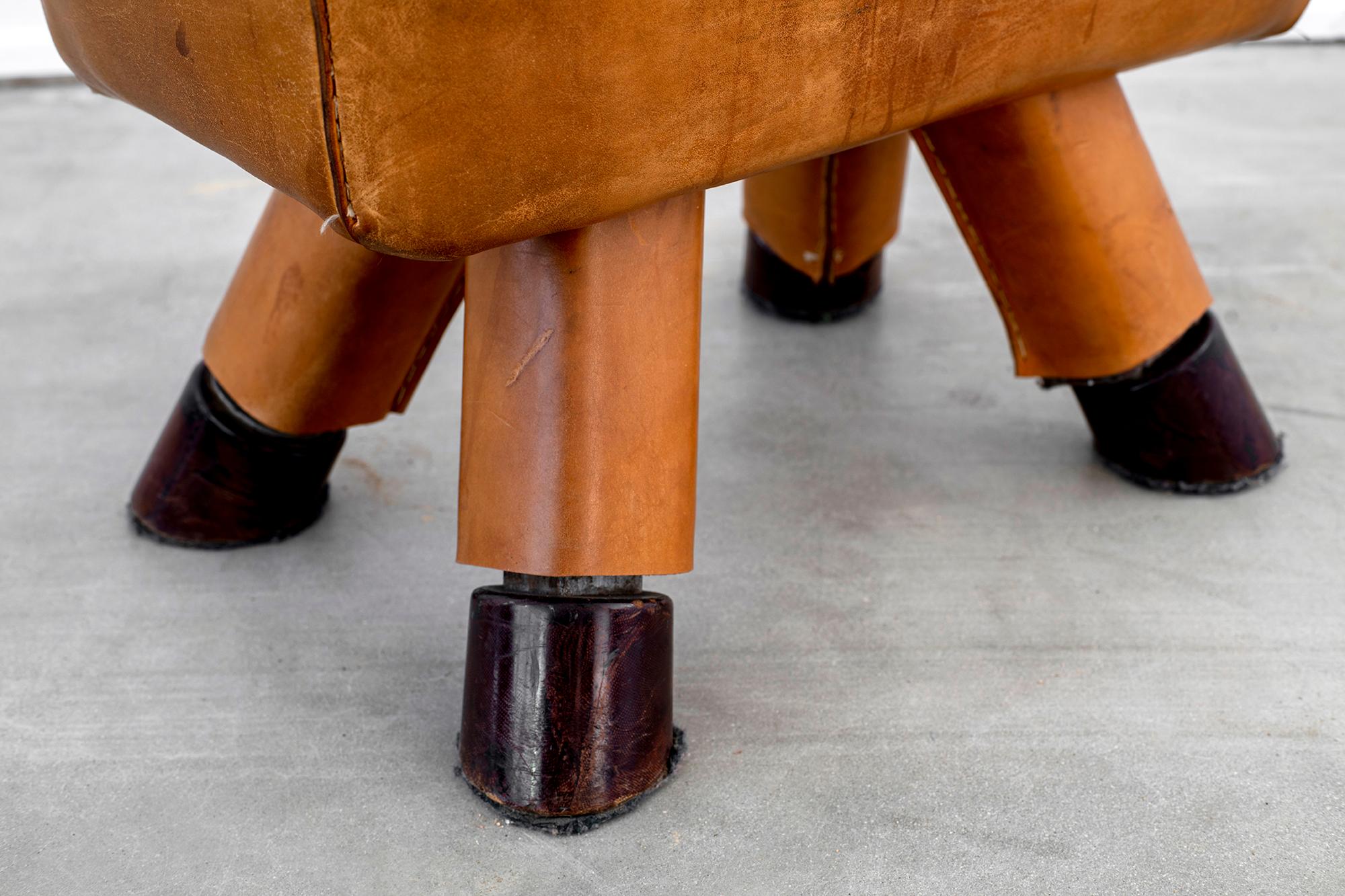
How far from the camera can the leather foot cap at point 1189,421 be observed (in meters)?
1.08

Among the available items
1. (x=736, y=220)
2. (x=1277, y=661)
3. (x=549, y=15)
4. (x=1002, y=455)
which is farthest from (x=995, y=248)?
(x=736, y=220)

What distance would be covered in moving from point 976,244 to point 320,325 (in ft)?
1.68

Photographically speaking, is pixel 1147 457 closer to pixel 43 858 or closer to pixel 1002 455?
pixel 1002 455

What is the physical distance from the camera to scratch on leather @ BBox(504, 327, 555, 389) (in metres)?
0.75

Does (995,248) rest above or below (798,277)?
above

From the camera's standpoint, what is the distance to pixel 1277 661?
0.93 m

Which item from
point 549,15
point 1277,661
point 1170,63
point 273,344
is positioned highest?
point 549,15

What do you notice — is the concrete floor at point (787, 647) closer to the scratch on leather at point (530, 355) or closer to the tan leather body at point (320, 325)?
the tan leather body at point (320, 325)

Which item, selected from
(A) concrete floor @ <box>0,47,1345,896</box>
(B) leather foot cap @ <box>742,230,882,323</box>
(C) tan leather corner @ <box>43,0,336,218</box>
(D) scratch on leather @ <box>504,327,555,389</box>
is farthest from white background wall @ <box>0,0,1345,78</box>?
(D) scratch on leather @ <box>504,327,555,389</box>

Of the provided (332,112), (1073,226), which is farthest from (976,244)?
(332,112)

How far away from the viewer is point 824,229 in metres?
1.37

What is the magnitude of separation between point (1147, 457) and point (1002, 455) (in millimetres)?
129

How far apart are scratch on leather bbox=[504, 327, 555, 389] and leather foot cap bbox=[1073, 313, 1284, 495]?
54 cm

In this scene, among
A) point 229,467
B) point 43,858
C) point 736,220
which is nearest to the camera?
point 43,858
